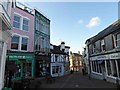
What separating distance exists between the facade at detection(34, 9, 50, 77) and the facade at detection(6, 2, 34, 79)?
4.11 ft

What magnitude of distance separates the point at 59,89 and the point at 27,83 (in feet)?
10.8

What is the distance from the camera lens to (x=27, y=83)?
12523 mm

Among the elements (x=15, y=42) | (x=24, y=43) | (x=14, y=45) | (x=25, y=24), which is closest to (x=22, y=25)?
(x=25, y=24)

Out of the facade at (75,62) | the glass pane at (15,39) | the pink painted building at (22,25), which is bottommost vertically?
the facade at (75,62)

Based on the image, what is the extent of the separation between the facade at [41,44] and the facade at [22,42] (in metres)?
1.25

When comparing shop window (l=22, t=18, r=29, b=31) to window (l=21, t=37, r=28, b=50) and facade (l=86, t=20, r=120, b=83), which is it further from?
facade (l=86, t=20, r=120, b=83)

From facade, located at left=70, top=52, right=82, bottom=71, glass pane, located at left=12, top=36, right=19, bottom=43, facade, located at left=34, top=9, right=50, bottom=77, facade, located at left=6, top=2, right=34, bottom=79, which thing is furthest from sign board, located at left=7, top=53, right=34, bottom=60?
facade, located at left=70, top=52, right=82, bottom=71

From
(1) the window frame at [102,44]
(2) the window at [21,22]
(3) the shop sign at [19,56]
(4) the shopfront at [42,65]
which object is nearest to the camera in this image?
(3) the shop sign at [19,56]

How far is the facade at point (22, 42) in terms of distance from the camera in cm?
1898

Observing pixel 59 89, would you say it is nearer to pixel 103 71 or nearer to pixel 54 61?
pixel 103 71

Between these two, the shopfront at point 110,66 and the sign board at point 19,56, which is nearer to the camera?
the shopfront at point 110,66

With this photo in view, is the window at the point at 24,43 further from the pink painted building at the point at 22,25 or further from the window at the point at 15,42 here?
the window at the point at 15,42

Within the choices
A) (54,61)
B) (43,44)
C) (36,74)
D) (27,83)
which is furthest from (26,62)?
(54,61)

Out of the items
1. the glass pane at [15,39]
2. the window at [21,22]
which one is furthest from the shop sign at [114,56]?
the glass pane at [15,39]
